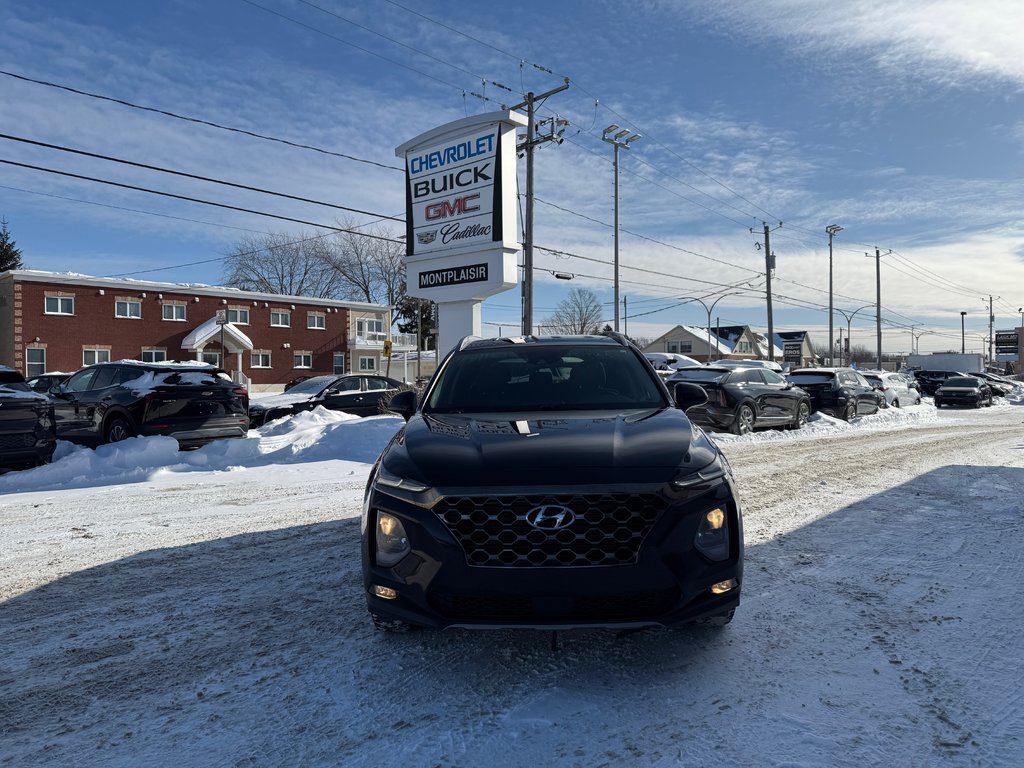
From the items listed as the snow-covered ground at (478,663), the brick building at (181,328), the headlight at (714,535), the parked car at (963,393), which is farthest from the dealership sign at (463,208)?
the parked car at (963,393)

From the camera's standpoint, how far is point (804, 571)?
4566mm

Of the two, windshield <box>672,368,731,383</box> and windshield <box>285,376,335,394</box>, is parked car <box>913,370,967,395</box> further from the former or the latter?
windshield <box>285,376,335,394</box>

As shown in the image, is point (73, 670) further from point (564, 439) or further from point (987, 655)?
point (987, 655)

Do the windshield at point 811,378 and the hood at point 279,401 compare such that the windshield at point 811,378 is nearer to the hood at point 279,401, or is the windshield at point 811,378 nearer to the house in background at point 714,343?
the hood at point 279,401

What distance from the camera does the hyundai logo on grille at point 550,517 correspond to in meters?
2.71

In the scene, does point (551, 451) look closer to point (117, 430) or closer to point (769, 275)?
point (117, 430)

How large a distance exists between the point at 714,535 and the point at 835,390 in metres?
17.2

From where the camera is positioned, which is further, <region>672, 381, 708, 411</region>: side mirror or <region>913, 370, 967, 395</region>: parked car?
<region>913, 370, 967, 395</region>: parked car

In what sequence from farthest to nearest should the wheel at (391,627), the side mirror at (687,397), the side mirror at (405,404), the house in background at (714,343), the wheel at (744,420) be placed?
the house in background at (714,343) → the wheel at (744,420) → the side mirror at (405,404) → the side mirror at (687,397) → the wheel at (391,627)

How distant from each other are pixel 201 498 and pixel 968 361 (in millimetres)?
58530

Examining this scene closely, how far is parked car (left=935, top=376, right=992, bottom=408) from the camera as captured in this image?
2875 cm

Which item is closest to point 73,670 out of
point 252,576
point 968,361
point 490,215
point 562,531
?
point 252,576

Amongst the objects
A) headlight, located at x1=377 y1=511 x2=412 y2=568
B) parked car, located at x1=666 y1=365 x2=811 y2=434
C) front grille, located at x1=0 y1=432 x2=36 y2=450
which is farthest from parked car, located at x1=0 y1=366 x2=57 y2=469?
parked car, located at x1=666 y1=365 x2=811 y2=434

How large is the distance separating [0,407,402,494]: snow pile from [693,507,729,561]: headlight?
7.67 m
